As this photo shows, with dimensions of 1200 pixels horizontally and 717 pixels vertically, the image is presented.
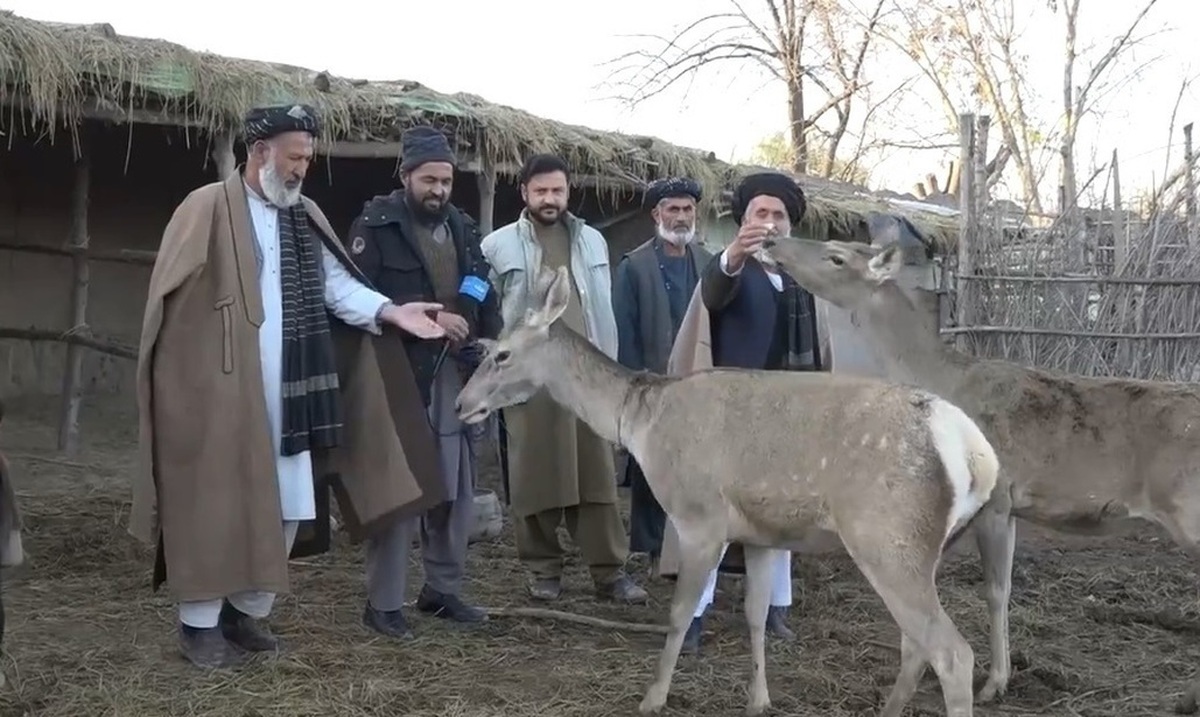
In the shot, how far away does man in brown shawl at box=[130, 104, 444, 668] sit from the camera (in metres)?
5.52

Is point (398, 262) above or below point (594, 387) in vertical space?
above

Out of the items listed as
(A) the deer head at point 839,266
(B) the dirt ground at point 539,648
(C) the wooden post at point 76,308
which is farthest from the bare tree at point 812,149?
(A) the deer head at point 839,266

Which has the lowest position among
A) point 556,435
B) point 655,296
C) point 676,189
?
point 556,435

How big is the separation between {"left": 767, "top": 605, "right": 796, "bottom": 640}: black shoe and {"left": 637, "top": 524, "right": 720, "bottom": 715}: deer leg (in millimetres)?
1285

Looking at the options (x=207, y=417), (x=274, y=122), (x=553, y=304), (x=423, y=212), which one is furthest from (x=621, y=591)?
(x=274, y=122)

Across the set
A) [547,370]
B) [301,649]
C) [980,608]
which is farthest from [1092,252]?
[301,649]

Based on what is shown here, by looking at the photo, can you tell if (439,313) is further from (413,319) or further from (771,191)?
(771,191)

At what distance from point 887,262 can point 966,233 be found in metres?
5.56

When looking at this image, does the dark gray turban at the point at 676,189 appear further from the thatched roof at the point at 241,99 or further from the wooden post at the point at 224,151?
the wooden post at the point at 224,151

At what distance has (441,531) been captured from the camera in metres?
6.62

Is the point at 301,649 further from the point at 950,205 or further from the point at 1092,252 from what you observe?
the point at 950,205

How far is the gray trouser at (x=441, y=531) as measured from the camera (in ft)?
20.7

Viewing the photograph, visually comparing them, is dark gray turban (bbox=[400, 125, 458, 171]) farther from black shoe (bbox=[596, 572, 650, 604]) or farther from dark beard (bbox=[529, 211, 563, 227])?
black shoe (bbox=[596, 572, 650, 604])

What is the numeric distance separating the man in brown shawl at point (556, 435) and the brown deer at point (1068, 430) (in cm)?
130
